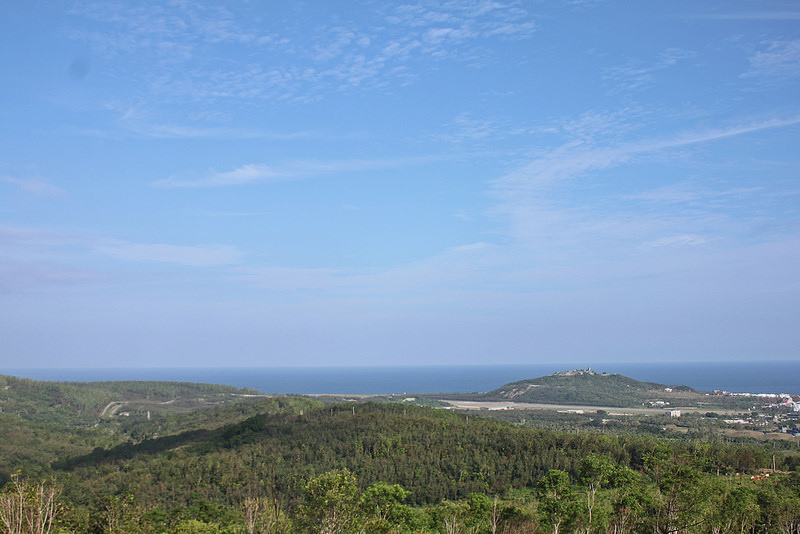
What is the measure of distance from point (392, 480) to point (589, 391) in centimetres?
12973

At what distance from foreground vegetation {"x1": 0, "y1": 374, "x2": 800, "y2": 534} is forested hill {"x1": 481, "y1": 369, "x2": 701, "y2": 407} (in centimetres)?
7637

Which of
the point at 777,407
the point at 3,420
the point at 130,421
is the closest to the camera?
the point at 3,420

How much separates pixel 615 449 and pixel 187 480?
46585mm

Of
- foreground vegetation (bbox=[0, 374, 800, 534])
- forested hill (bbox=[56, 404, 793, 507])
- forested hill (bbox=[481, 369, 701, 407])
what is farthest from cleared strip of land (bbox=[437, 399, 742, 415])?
forested hill (bbox=[56, 404, 793, 507])

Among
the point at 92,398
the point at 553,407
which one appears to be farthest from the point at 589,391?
the point at 92,398

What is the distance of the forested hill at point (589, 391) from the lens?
165 meters

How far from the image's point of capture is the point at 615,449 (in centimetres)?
6556

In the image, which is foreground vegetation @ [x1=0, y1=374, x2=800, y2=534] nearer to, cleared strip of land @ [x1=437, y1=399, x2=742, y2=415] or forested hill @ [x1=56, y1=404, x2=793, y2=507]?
forested hill @ [x1=56, y1=404, x2=793, y2=507]

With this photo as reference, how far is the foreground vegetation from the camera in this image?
110ft

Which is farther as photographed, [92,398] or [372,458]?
[92,398]

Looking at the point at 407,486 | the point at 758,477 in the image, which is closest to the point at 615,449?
the point at 758,477

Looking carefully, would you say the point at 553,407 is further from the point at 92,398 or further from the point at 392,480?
the point at 92,398

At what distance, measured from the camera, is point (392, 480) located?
6425cm

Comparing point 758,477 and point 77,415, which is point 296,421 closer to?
point 758,477
